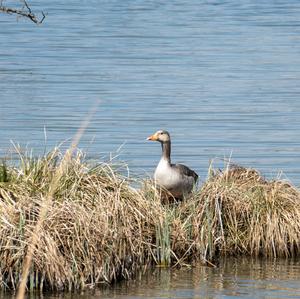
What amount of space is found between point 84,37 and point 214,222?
27352 mm

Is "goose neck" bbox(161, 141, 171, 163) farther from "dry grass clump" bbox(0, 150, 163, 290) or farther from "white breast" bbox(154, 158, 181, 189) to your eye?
"dry grass clump" bbox(0, 150, 163, 290)

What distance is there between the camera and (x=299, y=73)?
28828 millimetres

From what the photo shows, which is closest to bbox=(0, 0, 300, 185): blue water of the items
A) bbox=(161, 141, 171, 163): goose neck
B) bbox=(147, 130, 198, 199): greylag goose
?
bbox=(161, 141, 171, 163): goose neck

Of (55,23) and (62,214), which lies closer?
(62,214)

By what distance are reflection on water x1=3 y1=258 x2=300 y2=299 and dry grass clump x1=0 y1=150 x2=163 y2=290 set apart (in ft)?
0.56

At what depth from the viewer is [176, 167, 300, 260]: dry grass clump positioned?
38.7 feet

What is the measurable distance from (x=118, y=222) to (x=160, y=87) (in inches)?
611

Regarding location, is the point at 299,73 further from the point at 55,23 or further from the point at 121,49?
the point at 55,23

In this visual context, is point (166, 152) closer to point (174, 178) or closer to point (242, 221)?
point (174, 178)

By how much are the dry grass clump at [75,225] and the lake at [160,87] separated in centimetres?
50

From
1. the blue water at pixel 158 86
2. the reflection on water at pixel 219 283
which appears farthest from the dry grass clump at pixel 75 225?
the blue water at pixel 158 86

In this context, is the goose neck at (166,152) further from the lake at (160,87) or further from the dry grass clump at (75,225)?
the dry grass clump at (75,225)

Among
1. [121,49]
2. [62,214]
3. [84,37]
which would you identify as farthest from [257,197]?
[84,37]

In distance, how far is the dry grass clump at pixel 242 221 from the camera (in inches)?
465
